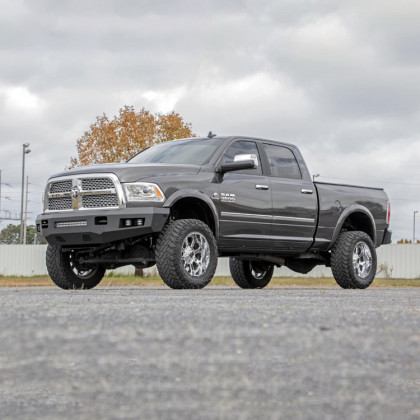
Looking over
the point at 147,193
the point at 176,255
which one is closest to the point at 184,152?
the point at 147,193

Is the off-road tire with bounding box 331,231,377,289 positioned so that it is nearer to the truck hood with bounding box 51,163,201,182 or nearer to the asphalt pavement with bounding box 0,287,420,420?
the truck hood with bounding box 51,163,201,182

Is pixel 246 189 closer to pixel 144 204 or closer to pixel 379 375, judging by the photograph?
pixel 144 204

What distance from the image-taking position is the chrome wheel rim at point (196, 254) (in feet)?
31.0

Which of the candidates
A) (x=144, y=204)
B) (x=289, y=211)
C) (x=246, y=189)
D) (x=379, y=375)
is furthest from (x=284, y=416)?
(x=289, y=211)

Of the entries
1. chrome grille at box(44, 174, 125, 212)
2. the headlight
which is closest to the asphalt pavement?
the headlight

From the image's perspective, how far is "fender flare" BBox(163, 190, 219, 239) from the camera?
30.7ft

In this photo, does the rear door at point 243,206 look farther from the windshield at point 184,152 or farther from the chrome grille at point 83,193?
the chrome grille at point 83,193

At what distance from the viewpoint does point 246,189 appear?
34.5 feet

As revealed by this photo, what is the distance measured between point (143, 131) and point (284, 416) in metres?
36.9

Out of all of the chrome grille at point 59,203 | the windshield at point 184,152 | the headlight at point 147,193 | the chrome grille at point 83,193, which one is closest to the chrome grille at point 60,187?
the chrome grille at point 83,193

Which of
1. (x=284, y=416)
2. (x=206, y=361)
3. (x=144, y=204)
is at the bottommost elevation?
(x=284, y=416)

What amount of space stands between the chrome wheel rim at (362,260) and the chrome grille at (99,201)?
177 inches

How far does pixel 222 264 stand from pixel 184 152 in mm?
27940

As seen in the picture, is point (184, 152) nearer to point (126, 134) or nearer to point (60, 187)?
point (60, 187)
